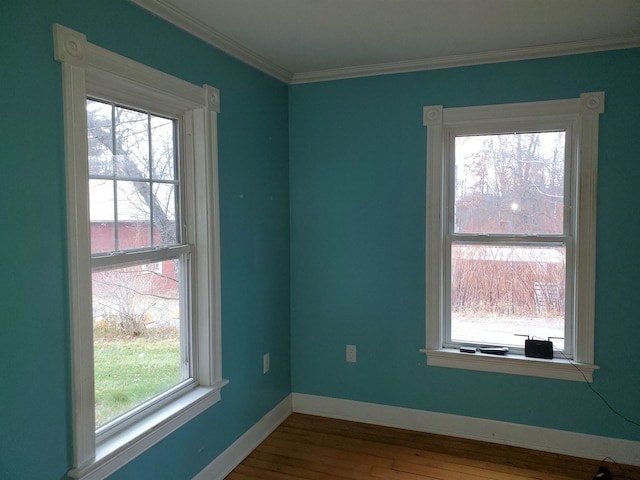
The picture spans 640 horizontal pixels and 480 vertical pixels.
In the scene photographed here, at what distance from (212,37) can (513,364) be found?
2576mm

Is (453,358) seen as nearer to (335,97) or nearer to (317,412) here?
(317,412)

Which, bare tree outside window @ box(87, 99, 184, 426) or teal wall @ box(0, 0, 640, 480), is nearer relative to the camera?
teal wall @ box(0, 0, 640, 480)

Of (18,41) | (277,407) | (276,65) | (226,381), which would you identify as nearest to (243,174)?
(276,65)

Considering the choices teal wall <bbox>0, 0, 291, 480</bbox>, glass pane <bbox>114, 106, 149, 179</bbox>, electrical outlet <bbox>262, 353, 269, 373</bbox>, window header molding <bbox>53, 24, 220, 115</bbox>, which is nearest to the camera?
teal wall <bbox>0, 0, 291, 480</bbox>

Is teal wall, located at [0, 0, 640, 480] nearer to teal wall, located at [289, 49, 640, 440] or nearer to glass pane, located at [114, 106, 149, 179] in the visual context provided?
teal wall, located at [289, 49, 640, 440]

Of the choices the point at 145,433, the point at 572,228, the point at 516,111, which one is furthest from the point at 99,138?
the point at 572,228

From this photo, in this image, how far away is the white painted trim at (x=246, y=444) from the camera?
2500 millimetres

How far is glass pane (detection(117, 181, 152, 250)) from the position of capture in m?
1.98

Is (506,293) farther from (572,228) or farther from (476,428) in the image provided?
(476,428)

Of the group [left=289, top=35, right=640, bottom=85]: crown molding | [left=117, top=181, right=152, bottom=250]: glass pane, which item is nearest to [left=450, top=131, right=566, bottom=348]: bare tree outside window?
[left=289, top=35, right=640, bottom=85]: crown molding

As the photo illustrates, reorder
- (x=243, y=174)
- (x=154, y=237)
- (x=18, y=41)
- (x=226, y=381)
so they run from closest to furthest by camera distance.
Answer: (x=18, y=41), (x=154, y=237), (x=226, y=381), (x=243, y=174)

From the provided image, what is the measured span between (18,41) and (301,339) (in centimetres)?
249

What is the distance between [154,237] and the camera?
2.20 metres

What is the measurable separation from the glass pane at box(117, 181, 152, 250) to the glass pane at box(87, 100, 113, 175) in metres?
0.11
